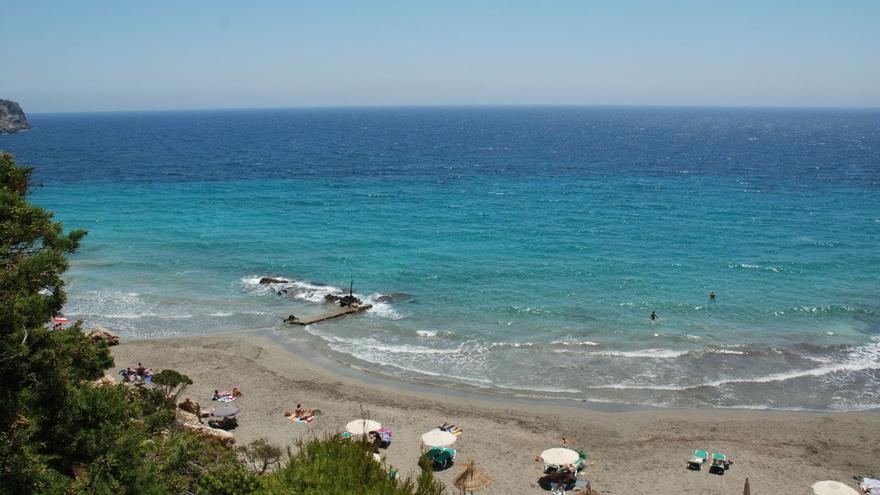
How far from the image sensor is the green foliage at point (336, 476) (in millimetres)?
15523

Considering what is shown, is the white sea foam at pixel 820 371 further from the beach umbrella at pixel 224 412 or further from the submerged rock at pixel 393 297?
the beach umbrella at pixel 224 412

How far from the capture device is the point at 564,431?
29516 mm

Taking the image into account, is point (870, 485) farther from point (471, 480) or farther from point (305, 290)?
point (305, 290)

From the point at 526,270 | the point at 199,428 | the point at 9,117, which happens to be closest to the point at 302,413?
the point at 199,428

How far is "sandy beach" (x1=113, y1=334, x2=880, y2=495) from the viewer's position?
85.6 ft

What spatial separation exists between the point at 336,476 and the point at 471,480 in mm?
10129

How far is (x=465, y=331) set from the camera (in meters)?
40.7

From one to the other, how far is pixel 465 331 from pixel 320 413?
12608 mm

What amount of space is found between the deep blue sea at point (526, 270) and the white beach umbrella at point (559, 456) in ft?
25.0

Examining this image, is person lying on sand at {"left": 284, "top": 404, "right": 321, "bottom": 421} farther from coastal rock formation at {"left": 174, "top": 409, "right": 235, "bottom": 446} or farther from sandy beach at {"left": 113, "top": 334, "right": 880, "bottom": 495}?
coastal rock formation at {"left": 174, "top": 409, "right": 235, "bottom": 446}

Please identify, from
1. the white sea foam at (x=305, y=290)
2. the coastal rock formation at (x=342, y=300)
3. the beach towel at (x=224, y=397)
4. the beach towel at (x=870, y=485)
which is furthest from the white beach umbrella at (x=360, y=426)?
the beach towel at (x=870, y=485)

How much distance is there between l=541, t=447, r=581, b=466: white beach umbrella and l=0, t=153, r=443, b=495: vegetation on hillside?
972cm

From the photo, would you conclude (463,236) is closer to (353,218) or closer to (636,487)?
(353,218)

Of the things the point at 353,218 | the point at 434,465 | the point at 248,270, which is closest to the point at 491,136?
the point at 353,218
